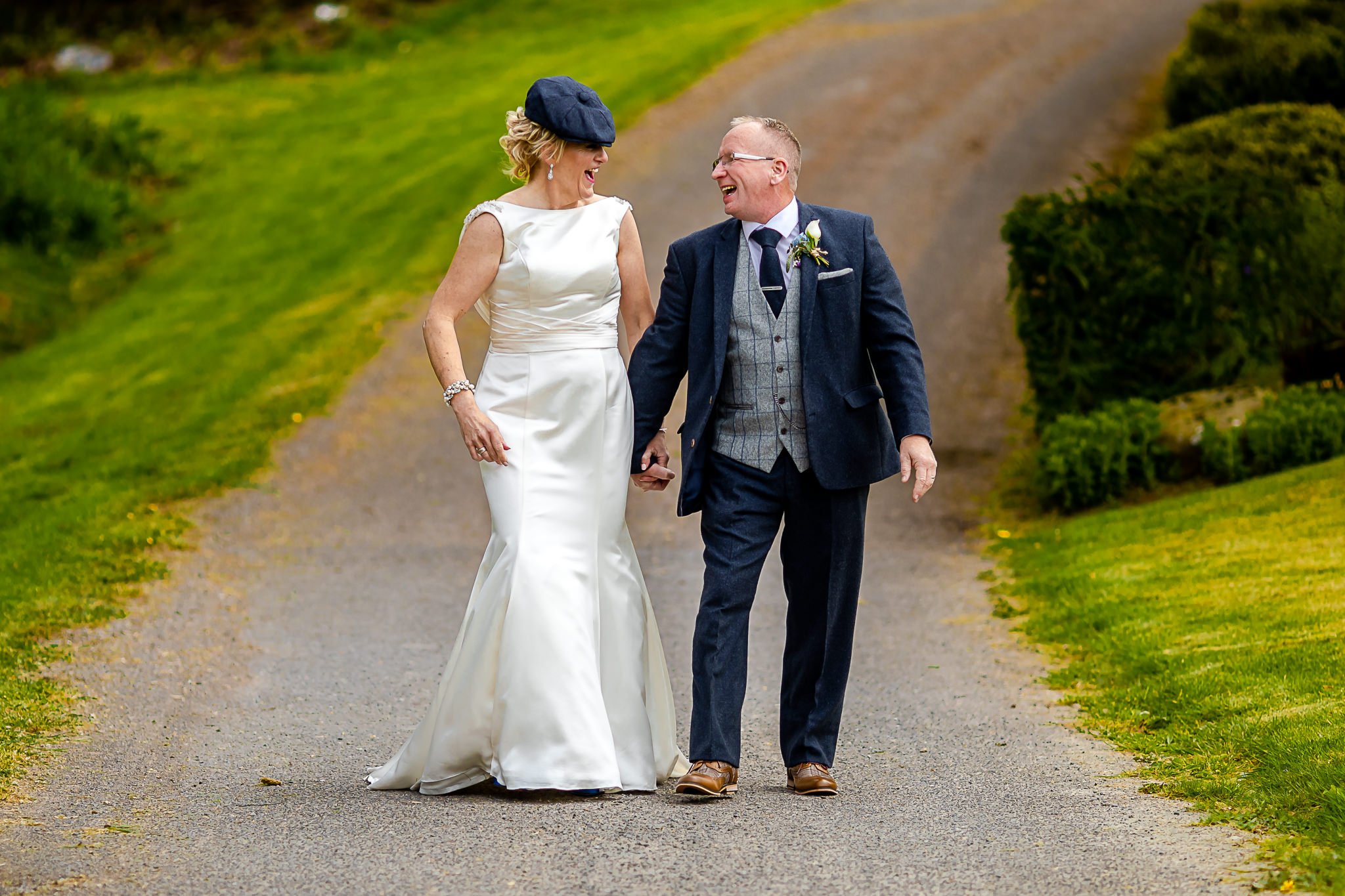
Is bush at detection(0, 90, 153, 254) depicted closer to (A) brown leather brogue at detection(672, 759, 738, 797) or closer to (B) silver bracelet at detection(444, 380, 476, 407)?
(B) silver bracelet at detection(444, 380, 476, 407)

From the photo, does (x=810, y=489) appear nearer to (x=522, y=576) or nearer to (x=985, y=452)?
(x=522, y=576)

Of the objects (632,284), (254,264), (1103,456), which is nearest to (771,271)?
(632,284)

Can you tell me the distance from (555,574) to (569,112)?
1516 mm

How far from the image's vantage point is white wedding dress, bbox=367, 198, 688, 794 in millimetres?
4730

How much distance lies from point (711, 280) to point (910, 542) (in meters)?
5.51

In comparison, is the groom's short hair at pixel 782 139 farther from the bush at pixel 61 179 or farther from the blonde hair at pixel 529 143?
the bush at pixel 61 179

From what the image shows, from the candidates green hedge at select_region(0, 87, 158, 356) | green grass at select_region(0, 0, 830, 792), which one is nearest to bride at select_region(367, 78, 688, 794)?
green grass at select_region(0, 0, 830, 792)

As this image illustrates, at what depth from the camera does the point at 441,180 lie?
59.0 feet

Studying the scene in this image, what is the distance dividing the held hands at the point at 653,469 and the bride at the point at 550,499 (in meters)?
0.10

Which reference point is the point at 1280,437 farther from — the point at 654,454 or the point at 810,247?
the point at 654,454

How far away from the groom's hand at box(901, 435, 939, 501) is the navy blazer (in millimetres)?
40

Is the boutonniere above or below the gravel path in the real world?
above

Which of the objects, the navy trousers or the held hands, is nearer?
the navy trousers

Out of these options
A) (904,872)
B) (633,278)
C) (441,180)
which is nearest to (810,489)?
(633,278)
